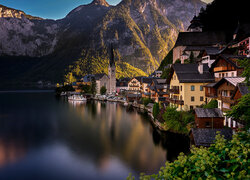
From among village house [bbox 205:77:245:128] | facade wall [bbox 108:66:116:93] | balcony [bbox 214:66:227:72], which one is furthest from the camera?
facade wall [bbox 108:66:116:93]

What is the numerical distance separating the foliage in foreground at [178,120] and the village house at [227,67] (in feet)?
33.1

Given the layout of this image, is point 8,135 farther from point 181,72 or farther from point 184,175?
point 184,175

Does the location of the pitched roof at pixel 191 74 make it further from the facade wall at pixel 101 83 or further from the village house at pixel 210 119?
the facade wall at pixel 101 83

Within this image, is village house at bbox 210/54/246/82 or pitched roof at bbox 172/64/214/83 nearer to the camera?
village house at bbox 210/54/246/82

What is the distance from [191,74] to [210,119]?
44.9 feet

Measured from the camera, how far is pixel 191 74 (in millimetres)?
39156

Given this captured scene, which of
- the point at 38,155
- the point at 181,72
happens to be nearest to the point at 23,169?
the point at 38,155

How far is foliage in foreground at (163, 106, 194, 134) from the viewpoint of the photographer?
110 ft

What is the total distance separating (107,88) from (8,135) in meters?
99.6

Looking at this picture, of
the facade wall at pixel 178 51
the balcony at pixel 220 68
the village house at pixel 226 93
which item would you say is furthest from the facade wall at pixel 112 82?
the village house at pixel 226 93

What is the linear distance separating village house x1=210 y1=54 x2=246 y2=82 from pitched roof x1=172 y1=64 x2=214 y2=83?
1651 millimetres

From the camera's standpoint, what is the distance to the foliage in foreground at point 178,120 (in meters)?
33.7

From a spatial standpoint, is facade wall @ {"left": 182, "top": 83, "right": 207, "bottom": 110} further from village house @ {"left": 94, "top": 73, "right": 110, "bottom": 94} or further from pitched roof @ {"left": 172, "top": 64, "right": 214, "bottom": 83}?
village house @ {"left": 94, "top": 73, "right": 110, "bottom": 94}

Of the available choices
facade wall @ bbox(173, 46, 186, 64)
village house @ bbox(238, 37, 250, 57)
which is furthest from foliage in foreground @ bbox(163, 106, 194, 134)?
facade wall @ bbox(173, 46, 186, 64)
